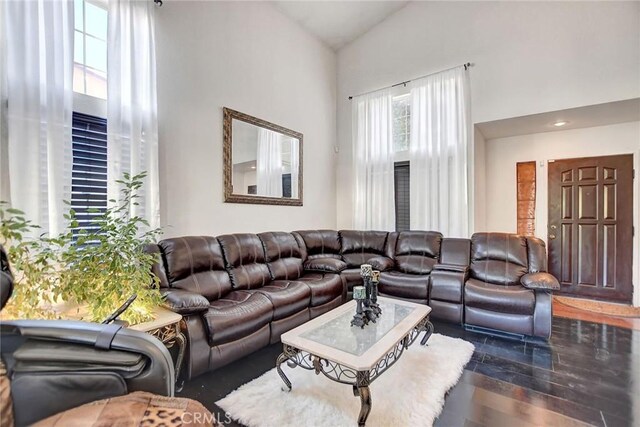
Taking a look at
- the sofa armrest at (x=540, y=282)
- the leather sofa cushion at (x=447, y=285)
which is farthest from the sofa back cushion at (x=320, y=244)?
the sofa armrest at (x=540, y=282)

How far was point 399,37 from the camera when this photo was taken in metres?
4.41

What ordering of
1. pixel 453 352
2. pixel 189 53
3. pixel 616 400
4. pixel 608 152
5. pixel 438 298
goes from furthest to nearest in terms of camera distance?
pixel 608 152 → pixel 438 298 → pixel 189 53 → pixel 453 352 → pixel 616 400

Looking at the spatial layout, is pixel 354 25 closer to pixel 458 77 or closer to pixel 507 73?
pixel 458 77

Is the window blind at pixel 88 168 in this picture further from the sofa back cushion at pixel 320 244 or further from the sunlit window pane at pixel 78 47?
the sofa back cushion at pixel 320 244

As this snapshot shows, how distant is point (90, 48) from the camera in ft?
→ 7.38

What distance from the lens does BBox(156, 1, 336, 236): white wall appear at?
276 centimetres

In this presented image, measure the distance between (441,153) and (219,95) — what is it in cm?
298

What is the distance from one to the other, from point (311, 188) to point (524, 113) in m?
2.94

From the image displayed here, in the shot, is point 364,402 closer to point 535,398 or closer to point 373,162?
point 535,398

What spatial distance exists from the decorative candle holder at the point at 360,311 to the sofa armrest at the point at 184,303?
3.48ft

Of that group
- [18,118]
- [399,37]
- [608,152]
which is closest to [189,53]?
[18,118]

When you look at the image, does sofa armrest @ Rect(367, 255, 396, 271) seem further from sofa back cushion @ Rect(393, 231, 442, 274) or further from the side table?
the side table

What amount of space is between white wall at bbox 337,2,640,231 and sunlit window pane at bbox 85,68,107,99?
11.8 feet

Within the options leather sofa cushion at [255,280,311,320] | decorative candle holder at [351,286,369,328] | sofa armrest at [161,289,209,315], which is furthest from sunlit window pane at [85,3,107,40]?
decorative candle holder at [351,286,369,328]
